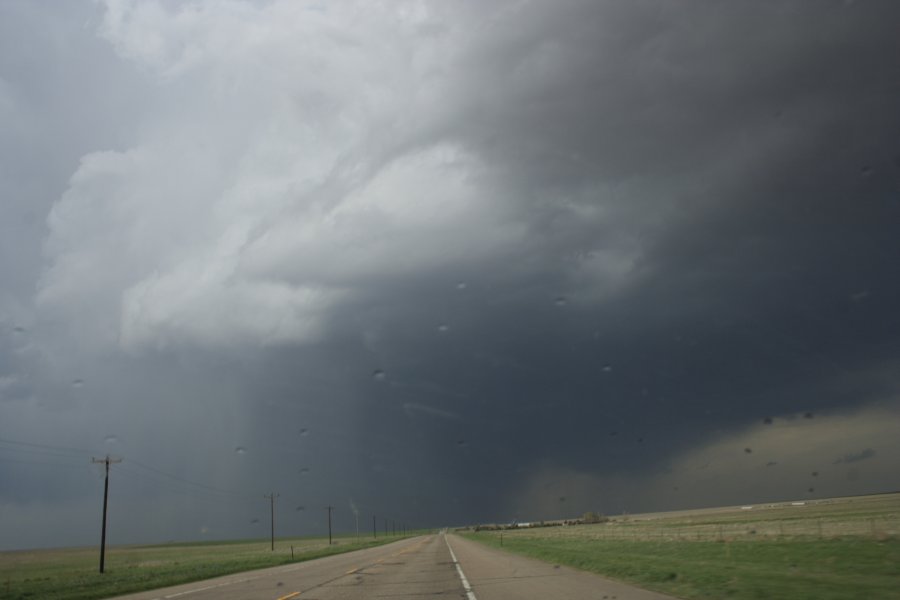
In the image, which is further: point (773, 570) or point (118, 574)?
point (118, 574)

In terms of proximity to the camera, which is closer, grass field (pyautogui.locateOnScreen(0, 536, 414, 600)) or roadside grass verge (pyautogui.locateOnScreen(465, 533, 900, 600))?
A: roadside grass verge (pyautogui.locateOnScreen(465, 533, 900, 600))

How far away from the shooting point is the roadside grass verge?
50.1ft

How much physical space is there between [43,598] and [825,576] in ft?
92.7

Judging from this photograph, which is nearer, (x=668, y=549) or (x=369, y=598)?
(x=369, y=598)

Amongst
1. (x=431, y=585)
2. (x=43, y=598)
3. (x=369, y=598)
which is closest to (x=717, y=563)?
(x=431, y=585)

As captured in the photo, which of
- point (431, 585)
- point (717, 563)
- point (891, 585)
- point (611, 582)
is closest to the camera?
point (891, 585)

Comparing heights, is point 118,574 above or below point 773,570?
below

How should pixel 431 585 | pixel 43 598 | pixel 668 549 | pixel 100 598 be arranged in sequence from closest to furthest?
pixel 431 585
pixel 100 598
pixel 43 598
pixel 668 549

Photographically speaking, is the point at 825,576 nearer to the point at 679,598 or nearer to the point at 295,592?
the point at 679,598

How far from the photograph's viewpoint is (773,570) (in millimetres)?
20234

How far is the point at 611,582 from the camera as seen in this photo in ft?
65.5

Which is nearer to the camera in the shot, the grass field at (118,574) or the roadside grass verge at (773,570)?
the roadside grass verge at (773,570)

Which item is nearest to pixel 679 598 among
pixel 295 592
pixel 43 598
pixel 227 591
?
pixel 295 592

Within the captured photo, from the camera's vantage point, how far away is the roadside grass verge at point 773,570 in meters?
15.3
